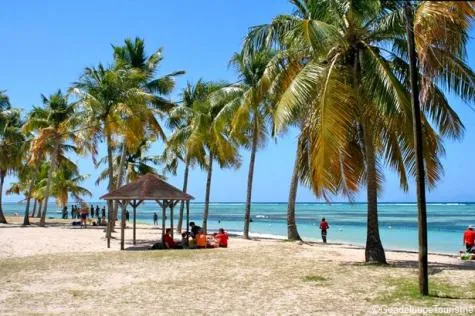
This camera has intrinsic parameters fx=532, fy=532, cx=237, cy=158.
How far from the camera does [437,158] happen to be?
Answer: 14.2 metres

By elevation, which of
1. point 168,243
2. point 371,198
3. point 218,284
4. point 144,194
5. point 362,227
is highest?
point 144,194

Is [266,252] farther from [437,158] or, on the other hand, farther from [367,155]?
[437,158]

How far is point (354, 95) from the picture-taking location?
1419 centimetres

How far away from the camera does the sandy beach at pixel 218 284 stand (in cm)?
901

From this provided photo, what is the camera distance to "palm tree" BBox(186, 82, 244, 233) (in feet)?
85.9

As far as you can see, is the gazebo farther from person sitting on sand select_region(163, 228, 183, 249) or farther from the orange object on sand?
the orange object on sand

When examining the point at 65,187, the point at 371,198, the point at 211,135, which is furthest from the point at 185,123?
the point at 65,187

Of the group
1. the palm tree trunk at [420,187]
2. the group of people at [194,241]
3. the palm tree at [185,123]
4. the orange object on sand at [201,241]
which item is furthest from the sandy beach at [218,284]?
the palm tree at [185,123]

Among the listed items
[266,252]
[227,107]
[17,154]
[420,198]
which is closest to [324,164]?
[420,198]

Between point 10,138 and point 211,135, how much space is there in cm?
1633

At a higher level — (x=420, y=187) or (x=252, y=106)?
(x=252, y=106)

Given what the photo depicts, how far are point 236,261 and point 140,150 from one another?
2764 centimetres

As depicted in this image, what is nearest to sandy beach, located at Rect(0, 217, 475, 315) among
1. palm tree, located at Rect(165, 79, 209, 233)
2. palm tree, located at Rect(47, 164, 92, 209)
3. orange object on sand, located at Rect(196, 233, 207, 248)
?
orange object on sand, located at Rect(196, 233, 207, 248)

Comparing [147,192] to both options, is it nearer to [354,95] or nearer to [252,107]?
[252,107]
